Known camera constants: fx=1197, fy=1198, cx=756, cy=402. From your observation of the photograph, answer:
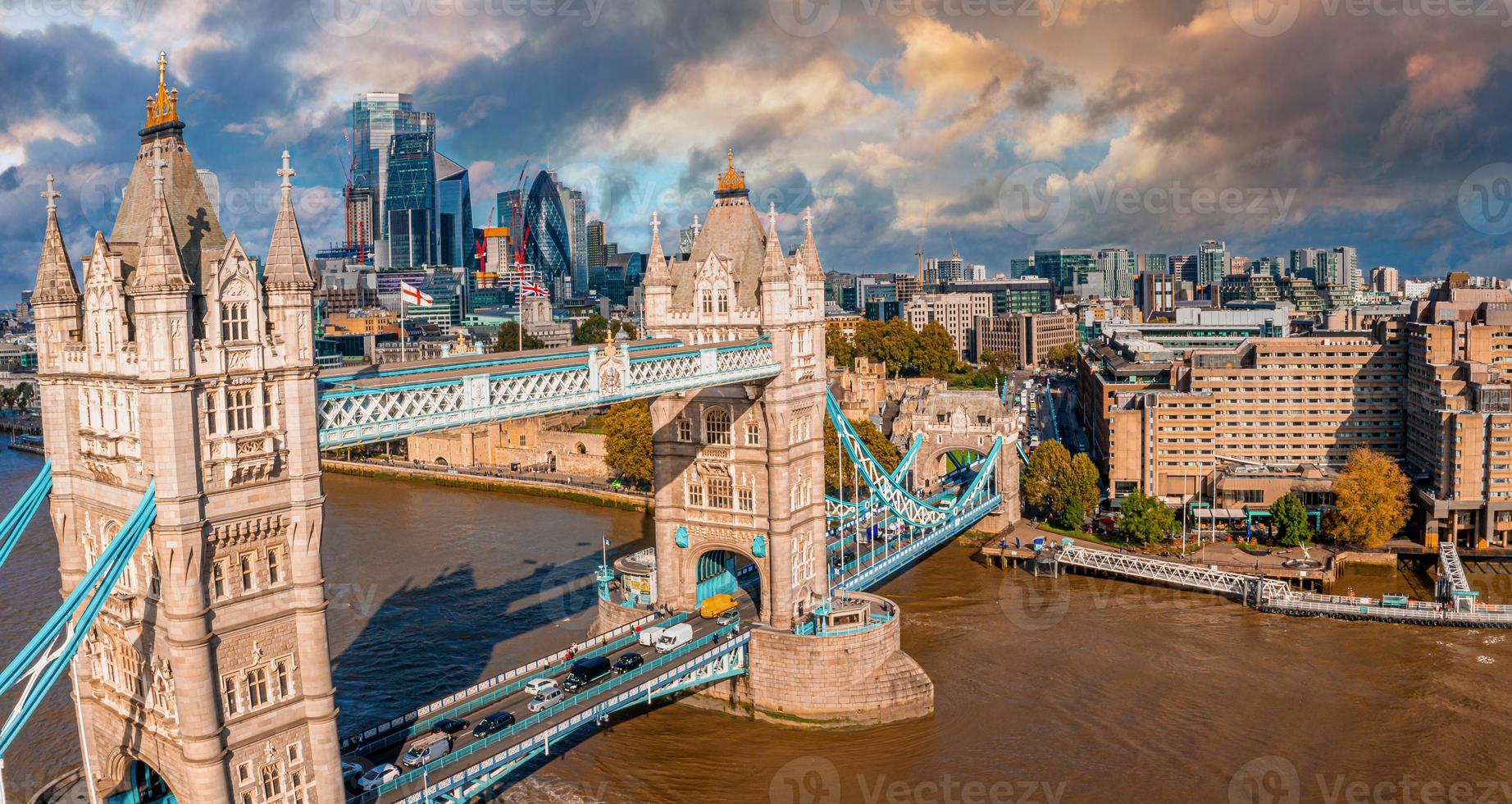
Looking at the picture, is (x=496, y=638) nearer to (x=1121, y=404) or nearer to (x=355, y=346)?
(x=1121, y=404)

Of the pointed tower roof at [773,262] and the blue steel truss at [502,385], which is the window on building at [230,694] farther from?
the pointed tower roof at [773,262]

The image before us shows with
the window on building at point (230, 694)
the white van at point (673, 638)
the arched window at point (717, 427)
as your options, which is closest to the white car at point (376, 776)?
the window on building at point (230, 694)

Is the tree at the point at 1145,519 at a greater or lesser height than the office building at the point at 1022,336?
lesser

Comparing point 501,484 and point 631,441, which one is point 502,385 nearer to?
point 631,441

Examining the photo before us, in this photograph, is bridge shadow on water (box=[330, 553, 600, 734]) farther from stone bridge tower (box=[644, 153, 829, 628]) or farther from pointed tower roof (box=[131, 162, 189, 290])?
pointed tower roof (box=[131, 162, 189, 290])

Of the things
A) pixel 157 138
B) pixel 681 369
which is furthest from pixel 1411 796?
pixel 157 138

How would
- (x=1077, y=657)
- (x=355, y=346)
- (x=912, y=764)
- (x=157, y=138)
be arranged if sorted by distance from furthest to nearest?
(x=355, y=346) → (x=1077, y=657) → (x=912, y=764) → (x=157, y=138)
